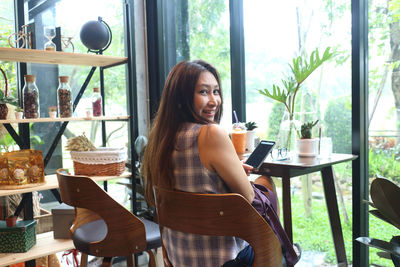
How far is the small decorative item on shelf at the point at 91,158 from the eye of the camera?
219 centimetres

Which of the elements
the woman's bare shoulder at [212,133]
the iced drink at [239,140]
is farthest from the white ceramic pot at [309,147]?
the woman's bare shoulder at [212,133]

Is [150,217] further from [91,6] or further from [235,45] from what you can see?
[91,6]

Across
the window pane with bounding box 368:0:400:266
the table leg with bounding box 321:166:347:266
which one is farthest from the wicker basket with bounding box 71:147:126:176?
the window pane with bounding box 368:0:400:266

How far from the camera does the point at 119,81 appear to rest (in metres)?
2.96

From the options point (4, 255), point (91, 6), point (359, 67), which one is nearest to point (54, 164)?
point (4, 255)

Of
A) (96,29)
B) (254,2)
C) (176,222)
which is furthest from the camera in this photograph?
(254,2)

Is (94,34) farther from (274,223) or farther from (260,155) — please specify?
(274,223)

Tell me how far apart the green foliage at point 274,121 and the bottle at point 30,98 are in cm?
142

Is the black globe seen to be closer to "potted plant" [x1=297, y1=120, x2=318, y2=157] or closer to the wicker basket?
the wicker basket

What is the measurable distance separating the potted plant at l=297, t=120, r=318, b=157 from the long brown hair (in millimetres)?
625

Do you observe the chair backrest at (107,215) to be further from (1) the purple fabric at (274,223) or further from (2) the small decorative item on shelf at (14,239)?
(2) the small decorative item on shelf at (14,239)

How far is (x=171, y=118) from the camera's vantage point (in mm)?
1316

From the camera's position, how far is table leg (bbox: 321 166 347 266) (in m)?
1.88

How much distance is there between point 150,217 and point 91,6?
1.73 metres
